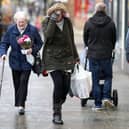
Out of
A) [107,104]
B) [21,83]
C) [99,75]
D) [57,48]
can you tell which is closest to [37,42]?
[21,83]

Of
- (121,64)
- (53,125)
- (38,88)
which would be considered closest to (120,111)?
(53,125)

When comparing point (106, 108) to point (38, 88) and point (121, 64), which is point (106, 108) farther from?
point (121, 64)

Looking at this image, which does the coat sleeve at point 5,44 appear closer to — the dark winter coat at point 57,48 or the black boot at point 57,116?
the dark winter coat at point 57,48

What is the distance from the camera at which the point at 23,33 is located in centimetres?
1048

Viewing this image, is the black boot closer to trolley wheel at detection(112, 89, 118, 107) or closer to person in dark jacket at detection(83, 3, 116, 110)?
person in dark jacket at detection(83, 3, 116, 110)

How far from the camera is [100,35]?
10.9 m

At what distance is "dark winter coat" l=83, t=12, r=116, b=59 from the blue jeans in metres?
0.11

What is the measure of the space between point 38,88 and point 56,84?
4.13 m

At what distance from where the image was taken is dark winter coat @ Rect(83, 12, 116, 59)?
10.9 meters

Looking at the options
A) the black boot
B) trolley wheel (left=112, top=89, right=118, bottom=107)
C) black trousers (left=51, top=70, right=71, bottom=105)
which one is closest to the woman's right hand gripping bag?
black trousers (left=51, top=70, right=71, bottom=105)

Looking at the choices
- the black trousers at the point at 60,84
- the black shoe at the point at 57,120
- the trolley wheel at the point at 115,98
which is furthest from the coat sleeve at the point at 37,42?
the trolley wheel at the point at 115,98

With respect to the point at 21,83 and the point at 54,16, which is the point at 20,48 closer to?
the point at 21,83

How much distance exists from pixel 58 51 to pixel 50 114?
1345 millimetres

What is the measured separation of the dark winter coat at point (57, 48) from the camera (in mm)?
9617
